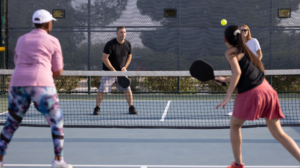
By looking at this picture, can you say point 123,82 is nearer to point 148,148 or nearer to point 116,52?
point 116,52

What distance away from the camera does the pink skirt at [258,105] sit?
127 inches

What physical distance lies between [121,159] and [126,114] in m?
A: 3.36

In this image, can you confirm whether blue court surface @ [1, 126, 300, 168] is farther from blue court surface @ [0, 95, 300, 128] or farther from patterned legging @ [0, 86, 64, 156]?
patterned legging @ [0, 86, 64, 156]

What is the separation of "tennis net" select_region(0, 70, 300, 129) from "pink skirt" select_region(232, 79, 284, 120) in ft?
7.38

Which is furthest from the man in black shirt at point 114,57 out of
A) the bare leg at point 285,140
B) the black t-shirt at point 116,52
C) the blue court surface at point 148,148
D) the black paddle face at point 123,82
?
the bare leg at point 285,140

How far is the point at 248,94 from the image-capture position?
129 inches

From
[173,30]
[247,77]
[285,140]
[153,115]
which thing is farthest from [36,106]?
[173,30]

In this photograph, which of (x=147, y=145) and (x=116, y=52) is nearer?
(x=147, y=145)

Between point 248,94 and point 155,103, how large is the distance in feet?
19.9

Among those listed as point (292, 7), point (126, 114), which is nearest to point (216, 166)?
point (126, 114)

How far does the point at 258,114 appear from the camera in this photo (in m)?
3.23

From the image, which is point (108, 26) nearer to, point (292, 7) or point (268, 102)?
point (292, 7)

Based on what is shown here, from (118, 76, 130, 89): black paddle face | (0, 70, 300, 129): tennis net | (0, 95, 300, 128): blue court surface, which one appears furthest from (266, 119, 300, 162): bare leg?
(118, 76, 130, 89): black paddle face

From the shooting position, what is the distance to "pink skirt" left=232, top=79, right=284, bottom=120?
3230mm
